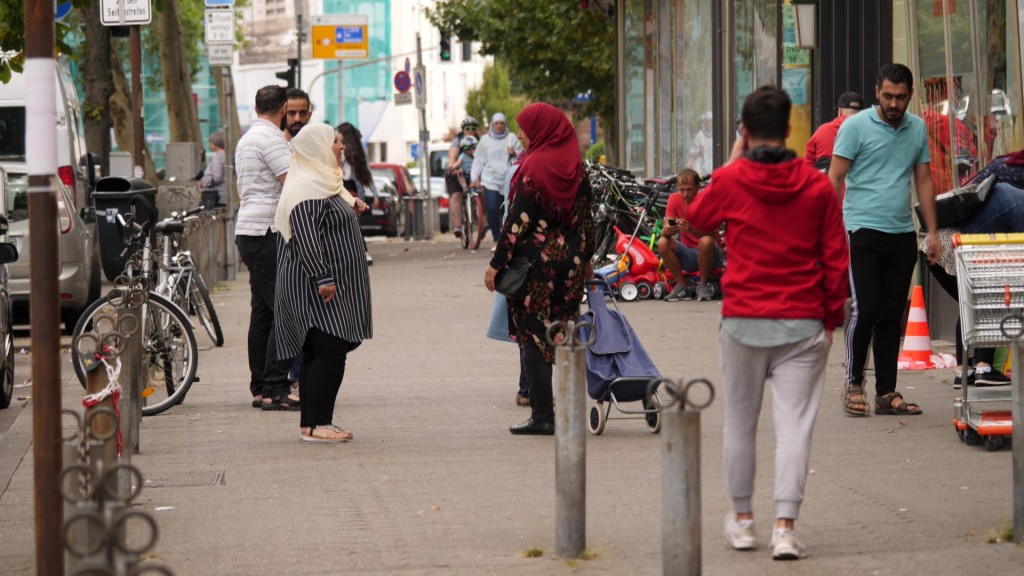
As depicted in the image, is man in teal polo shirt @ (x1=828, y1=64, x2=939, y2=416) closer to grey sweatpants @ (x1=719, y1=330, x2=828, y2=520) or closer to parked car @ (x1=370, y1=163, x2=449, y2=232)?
grey sweatpants @ (x1=719, y1=330, x2=828, y2=520)

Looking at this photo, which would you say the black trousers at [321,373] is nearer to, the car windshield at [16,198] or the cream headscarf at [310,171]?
the cream headscarf at [310,171]

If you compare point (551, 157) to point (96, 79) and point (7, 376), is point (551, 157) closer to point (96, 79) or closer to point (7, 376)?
point (7, 376)

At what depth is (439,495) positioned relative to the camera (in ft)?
25.4

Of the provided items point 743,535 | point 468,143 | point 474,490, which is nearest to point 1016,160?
point 474,490

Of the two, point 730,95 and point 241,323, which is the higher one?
point 730,95

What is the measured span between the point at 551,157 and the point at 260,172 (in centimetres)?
235

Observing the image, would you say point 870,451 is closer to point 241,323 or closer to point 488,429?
point 488,429

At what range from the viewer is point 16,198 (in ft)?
54.0

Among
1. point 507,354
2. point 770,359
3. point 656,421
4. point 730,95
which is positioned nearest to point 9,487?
point 656,421

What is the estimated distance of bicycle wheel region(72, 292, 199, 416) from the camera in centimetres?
1063

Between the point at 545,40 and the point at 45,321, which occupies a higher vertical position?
the point at 545,40

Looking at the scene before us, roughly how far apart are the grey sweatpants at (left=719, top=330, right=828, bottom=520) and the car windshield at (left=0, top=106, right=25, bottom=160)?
12.8m

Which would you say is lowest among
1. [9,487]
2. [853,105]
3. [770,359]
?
[9,487]

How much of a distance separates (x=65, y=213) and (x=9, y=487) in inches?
305
